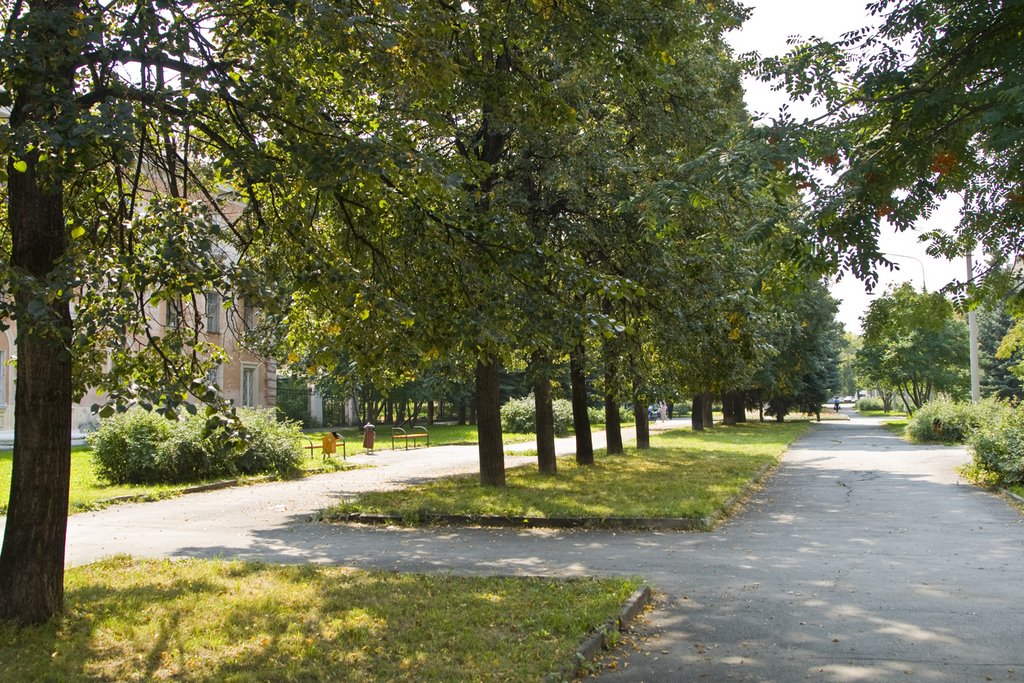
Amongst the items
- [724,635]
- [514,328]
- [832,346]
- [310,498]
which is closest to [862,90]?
[724,635]

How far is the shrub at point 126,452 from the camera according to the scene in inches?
671

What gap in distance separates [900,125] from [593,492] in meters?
11.1

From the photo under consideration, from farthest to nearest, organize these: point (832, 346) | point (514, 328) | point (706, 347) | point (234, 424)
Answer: point (832, 346), point (706, 347), point (514, 328), point (234, 424)

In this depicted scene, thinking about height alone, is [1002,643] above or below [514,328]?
below

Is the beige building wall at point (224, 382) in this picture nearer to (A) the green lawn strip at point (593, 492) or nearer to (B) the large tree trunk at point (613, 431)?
(B) the large tree trunk at point (613, 431)

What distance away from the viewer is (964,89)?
4.28 m

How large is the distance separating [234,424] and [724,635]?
12.8ft

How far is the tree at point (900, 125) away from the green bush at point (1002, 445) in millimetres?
12727

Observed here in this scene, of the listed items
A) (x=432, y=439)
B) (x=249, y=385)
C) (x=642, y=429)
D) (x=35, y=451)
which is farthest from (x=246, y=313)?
(x=249, y=385)

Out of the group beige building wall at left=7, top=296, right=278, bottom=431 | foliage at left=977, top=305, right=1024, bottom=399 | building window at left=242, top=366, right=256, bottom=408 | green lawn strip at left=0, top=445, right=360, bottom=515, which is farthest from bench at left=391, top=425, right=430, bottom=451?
foliage at left=977, top=305, right=1024, bottom=399

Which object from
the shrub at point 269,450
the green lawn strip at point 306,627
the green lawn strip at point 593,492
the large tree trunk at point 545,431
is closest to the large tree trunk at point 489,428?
the green lawn strip at point 593,492

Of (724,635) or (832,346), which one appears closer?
(724,635)

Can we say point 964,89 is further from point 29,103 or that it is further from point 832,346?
point 832,346

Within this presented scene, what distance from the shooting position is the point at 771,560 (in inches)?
368
